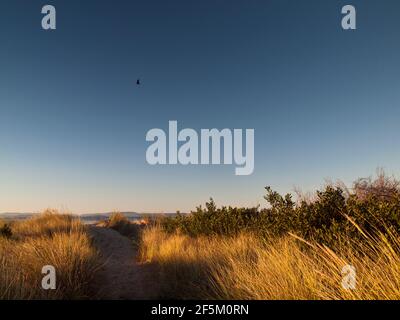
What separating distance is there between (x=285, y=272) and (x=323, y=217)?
2.44m

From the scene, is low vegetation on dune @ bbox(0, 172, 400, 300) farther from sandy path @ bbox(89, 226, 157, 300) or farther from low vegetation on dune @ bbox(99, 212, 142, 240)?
low vegetation on dune @ bbox(99, 212, 142, 240)

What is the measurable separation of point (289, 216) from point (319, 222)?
0.69 m

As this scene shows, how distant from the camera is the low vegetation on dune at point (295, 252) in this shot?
368 cm

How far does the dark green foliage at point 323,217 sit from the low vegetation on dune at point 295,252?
0.7 inches

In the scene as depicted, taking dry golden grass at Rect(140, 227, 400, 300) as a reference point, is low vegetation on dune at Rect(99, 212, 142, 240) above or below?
below

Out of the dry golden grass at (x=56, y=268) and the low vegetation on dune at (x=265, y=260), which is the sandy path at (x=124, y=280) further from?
the dry golden grass at (x=56, y=268)

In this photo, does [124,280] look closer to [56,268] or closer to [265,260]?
[56,268]

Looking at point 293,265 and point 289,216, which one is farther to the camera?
point 289,216

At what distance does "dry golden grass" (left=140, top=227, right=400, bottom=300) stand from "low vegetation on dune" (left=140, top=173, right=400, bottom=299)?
11 mm

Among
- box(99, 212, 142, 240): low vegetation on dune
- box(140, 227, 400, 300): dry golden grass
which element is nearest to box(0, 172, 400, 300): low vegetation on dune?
box(140, 227, 400, 300): dry golden grass

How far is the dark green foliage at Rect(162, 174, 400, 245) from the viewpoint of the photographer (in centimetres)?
534
